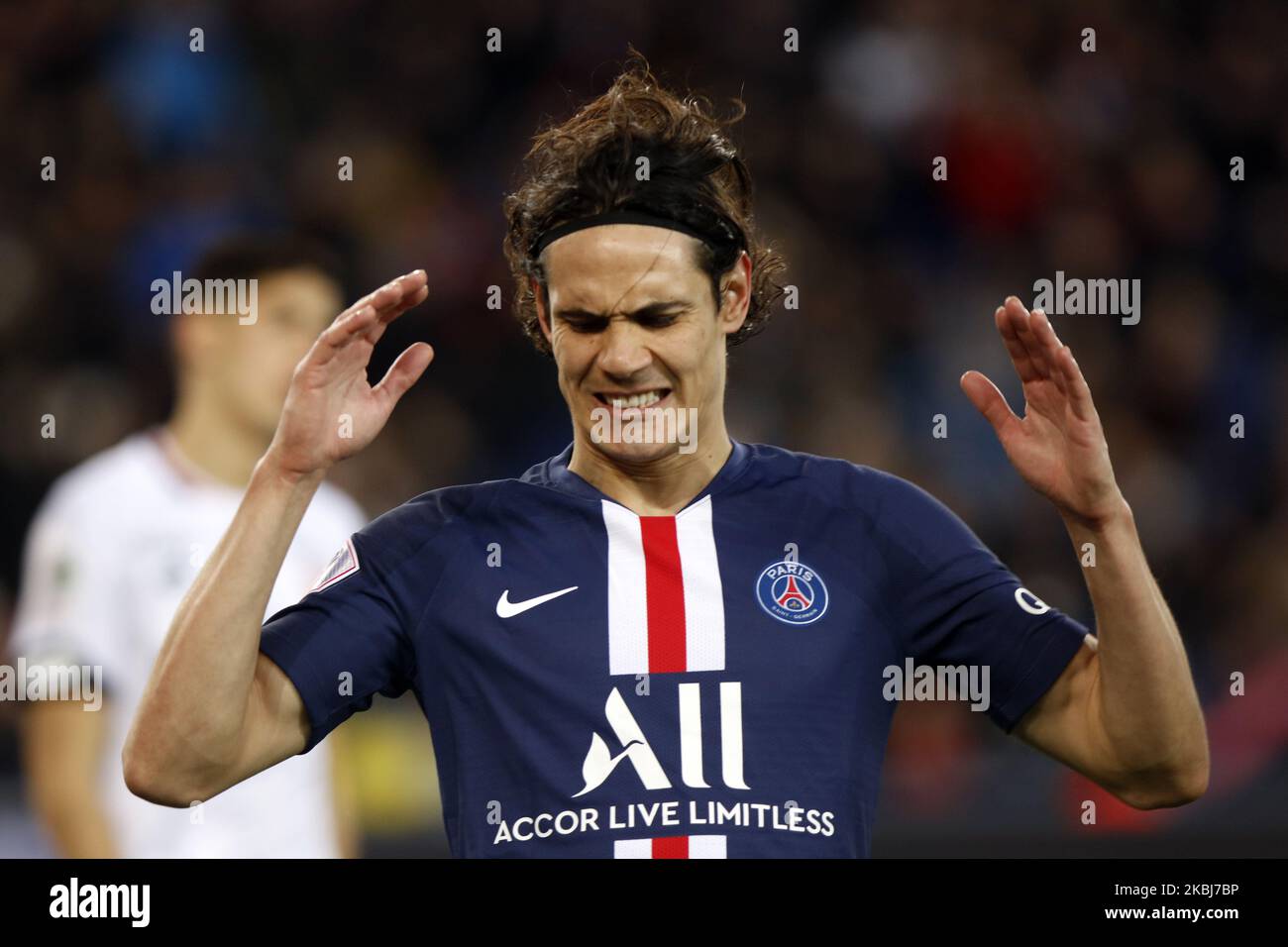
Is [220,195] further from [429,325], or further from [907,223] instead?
[907,223]

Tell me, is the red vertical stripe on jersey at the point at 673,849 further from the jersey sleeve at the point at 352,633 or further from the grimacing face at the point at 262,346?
the grimacing face at the point at 262,346

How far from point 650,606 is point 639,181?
0.73 metres

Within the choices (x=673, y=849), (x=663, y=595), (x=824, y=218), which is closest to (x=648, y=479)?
(x=663, y=595)

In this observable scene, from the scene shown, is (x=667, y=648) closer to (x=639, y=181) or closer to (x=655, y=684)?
(x=655, y=684)

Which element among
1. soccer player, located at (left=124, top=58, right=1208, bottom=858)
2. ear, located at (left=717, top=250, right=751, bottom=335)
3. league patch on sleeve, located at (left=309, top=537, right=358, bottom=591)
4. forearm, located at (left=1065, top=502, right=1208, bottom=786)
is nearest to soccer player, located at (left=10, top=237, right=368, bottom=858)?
league patch on sleeve, located at (left=309, top=537, right=358, bottom=591)

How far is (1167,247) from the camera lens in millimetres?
8320

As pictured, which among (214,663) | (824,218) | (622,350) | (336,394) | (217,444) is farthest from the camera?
(824,218)

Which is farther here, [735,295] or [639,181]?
[735,295]

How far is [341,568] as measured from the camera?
2.98m

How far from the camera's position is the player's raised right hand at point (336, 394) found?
2.77 metres

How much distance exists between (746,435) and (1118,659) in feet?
15.3

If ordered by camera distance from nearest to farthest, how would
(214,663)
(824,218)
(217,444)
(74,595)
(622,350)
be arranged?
1. (214,663)
2. (622,350)
3. (74,595)
4. (217,444)
5. (824,218)

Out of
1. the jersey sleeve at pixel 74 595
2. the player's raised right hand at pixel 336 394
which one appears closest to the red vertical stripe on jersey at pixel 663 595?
the player's raised right hand at pixel 336 394
